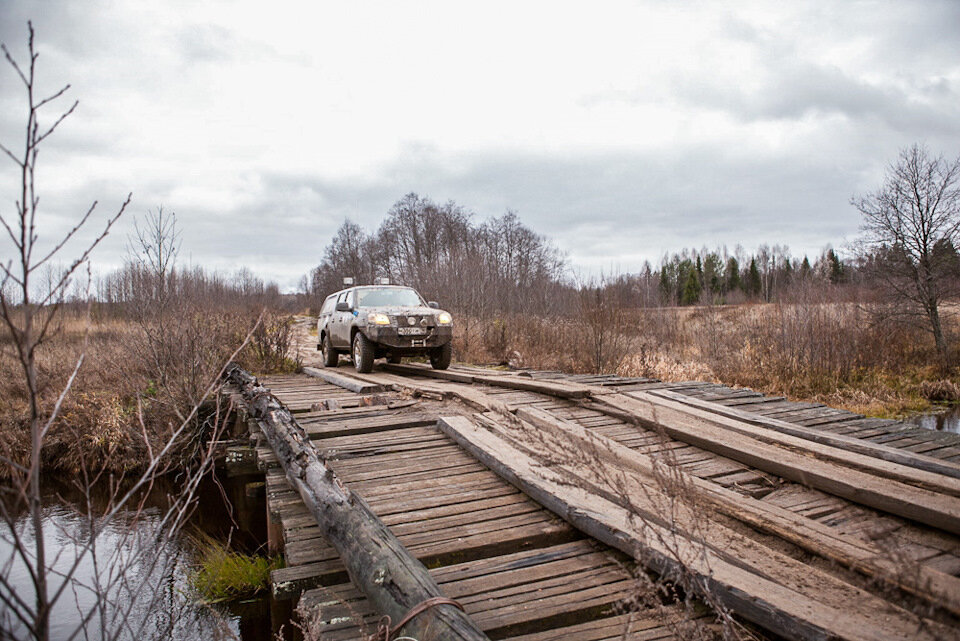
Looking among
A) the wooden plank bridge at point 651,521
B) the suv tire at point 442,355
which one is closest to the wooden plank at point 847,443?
the wooden plank bridge at point 651,521

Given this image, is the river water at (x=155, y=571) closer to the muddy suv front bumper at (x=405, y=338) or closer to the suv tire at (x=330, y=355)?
the muddy suv front bumper at (x=405, y=338)

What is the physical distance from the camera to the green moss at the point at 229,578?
6.25 m

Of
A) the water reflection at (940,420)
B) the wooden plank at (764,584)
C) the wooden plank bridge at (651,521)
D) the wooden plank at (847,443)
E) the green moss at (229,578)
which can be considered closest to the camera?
the wooden plank at (764,584)

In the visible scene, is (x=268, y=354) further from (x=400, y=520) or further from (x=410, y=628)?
(x=410, y=628)

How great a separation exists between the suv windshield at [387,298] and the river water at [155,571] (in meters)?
4.05

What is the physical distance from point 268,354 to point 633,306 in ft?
30.0

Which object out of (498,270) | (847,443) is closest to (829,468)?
(847,443)

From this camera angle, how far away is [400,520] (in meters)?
4.04

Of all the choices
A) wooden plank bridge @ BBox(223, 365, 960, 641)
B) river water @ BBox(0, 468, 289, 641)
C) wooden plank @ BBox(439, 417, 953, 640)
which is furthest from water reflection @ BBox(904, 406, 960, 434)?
river water @ BBox(0, 468, 289, 641)

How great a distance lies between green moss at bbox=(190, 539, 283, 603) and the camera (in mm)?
6250

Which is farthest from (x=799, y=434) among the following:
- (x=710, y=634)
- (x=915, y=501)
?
(x=710, y=634)

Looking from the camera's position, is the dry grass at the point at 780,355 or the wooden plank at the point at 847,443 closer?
the wooden plank at the point at 847,443

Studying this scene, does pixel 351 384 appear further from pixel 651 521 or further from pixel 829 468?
pixel 829 468

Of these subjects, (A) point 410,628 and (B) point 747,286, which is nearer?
(A) point 410,628
